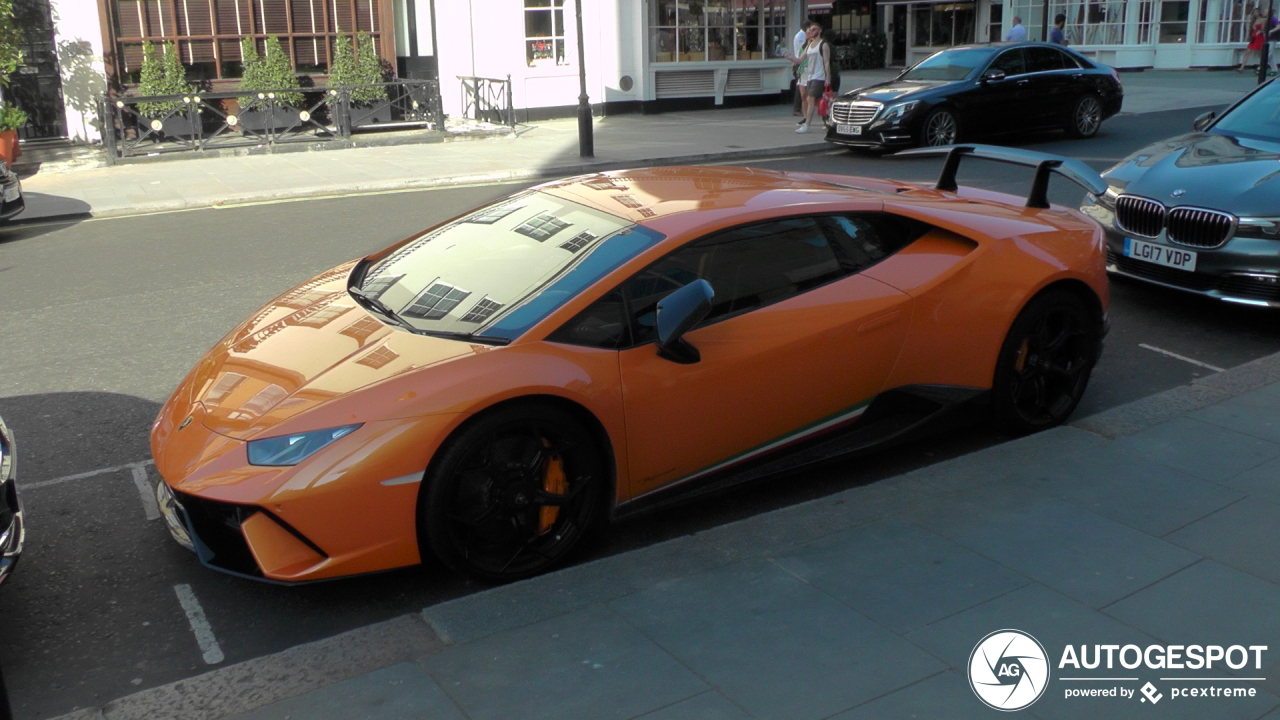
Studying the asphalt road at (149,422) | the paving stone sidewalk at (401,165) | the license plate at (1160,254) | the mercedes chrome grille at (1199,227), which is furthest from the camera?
the paving stone sidewalk at (401,165)

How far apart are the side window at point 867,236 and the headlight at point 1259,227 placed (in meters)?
3.10

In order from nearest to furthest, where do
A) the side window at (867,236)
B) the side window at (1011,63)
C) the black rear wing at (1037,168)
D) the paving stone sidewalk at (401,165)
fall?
the side window at (867,236) < the black rear wing at (1037,168) < the paving stone sidewalk at (401,165) < the side window at (1011,63)

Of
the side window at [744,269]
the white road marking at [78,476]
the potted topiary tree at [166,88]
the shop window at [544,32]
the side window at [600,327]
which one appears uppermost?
the shop window at [544,32]

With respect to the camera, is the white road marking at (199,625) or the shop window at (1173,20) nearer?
the white road marking at (199,625)

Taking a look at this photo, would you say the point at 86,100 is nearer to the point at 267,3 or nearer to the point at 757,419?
the point at 267,3

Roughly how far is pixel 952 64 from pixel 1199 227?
438 inches

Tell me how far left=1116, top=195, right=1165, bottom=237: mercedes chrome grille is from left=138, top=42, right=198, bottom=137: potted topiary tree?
1573 centimetres

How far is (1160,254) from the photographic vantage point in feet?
23.7

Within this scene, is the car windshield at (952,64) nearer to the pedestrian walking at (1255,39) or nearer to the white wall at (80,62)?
the white wall at (80,62)

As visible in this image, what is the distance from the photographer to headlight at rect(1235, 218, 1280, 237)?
6738 mm

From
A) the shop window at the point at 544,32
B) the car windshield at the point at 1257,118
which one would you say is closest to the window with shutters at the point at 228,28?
the shop window at the point at 544,32

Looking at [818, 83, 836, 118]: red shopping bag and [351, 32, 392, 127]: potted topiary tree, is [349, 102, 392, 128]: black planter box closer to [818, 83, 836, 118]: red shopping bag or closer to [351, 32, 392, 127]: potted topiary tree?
[351, 32, 392, 127]: potted topiary tree

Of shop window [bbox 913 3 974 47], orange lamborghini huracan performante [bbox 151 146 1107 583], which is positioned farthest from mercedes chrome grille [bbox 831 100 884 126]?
shop window [bbox 913 3 974 47]

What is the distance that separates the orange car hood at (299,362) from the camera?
380 cm
